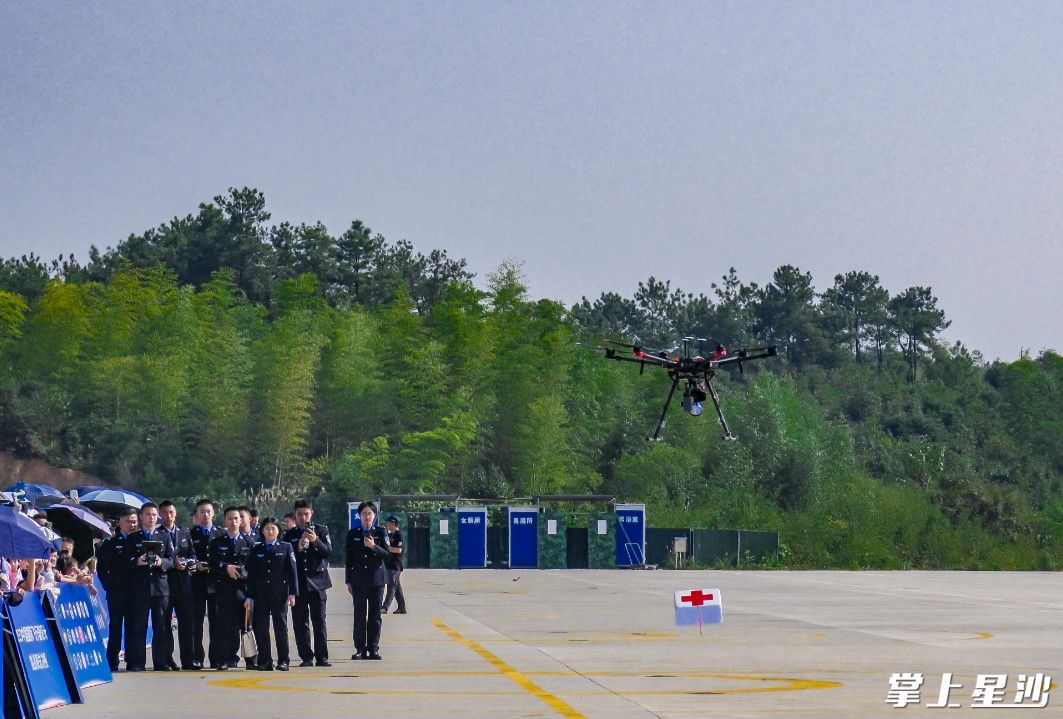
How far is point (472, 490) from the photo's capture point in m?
87.3

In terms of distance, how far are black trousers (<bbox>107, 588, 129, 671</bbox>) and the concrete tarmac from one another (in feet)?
2.08

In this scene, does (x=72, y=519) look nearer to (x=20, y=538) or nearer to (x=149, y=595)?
(x=149, y=595)

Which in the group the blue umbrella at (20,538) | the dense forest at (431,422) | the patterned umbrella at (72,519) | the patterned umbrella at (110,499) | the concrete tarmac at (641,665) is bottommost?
the concrete tarmac at (641,665)

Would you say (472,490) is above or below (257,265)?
below

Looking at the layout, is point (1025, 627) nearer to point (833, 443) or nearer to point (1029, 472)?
point (833, 443)

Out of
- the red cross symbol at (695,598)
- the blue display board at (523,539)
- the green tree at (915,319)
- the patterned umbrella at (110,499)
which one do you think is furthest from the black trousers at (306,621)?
the green tree at (915,319)

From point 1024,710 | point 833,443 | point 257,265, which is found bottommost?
point 1024,710

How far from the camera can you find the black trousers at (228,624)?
61.3ft

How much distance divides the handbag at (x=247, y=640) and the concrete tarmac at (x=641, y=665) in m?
0.26

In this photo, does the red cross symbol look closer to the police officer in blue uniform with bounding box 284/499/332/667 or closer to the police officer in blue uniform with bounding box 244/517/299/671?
the police officer in blue uniform with bounding box 284/499/332/667

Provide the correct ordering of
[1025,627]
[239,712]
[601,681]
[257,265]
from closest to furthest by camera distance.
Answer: [239,712]
[601,681]
[1025,627]
[257,265]

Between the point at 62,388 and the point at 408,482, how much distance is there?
25.1 m

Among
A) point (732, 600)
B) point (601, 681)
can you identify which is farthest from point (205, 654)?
point (732, 600)

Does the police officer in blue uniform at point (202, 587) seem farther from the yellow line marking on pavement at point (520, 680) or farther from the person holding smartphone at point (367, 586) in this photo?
the yellow line marking on pavement at point (520, 680)
